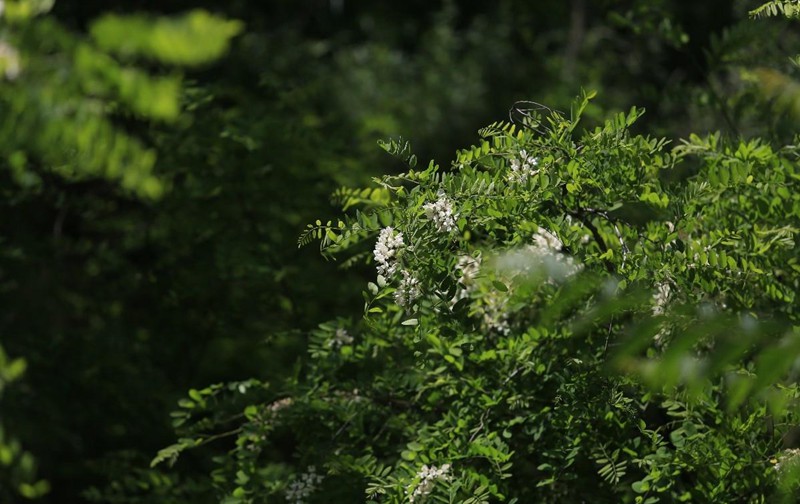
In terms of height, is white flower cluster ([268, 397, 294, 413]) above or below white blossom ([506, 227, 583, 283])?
below

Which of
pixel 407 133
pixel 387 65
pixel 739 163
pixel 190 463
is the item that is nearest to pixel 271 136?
pixel 190 463

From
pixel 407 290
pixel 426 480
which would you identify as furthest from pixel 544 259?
pixel 426 480

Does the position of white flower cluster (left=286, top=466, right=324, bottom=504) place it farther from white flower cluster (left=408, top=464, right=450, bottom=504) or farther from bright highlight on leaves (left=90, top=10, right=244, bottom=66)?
bright highlight on leaves (left=90, top=10, right=244, bottom=66)

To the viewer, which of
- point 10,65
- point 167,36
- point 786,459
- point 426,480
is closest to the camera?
point 167,36

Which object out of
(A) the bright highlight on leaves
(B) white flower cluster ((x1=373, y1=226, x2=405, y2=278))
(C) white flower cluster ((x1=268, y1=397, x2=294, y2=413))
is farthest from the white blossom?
(A) the bright highlight on leaves

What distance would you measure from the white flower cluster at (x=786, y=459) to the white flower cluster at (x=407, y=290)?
84 centimetres

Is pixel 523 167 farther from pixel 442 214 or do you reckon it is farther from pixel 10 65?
pixel 10 65

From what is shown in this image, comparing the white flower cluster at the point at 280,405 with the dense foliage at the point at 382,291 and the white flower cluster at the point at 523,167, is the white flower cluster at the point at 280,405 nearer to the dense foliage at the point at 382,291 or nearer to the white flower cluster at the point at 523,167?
the dense foliage at the point at 382,291

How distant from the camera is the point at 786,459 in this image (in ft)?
6.49

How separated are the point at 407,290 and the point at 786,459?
0.89 m

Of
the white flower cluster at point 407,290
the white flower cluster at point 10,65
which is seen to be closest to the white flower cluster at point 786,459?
the white flower cluster at point 407,290

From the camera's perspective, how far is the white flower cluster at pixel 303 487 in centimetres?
240

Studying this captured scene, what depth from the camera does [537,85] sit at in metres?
8.23

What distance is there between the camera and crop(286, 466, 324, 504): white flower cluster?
240cm
